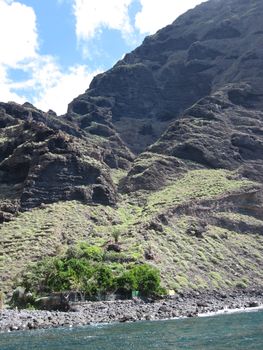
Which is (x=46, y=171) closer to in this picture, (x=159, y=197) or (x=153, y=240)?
(x=159, y=197)

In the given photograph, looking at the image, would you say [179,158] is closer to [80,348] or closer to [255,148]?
[255,148]

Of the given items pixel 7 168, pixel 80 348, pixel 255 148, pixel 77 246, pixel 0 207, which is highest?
pixel 255 148

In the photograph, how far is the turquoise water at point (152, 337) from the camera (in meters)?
39.3

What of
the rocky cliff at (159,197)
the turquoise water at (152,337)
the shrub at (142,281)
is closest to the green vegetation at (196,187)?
the rocky cliff at (159,197)

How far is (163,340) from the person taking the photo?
42312 mm

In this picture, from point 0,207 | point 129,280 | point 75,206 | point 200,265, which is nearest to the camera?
point 129,280

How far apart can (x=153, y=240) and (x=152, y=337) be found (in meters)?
54.2

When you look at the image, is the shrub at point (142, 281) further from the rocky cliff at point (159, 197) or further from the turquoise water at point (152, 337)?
the turquoise water at point (152, 337)

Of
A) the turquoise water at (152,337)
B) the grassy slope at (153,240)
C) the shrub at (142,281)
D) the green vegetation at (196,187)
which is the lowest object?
the turquoise water at (152,337)

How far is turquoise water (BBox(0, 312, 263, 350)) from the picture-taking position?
39281 millimetres

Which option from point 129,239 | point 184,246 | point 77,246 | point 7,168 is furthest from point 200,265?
point 7,168

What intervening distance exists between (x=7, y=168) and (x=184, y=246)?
4138cm

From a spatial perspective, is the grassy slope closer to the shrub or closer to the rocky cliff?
the rocky cliff

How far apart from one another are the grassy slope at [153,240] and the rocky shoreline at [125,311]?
7.41 m
